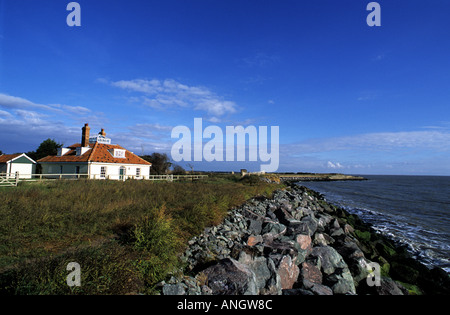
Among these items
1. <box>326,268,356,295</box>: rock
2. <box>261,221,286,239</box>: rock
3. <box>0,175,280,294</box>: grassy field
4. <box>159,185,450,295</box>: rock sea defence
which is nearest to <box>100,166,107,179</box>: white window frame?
<box>0,175,280,294</box>: grassy field

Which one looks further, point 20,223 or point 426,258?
point 426,258

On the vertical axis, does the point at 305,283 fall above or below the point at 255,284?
below

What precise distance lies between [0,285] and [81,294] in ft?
4.73

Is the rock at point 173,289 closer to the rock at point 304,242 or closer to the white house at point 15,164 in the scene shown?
the rock at point 304,242

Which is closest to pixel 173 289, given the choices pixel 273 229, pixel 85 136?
pixel 273 229

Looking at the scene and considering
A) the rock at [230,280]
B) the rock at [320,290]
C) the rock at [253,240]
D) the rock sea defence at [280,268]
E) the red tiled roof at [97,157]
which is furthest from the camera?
the red tiled roof at [97,157]

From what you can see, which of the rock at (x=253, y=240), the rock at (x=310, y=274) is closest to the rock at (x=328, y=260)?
the rock at (x=310, y=274)

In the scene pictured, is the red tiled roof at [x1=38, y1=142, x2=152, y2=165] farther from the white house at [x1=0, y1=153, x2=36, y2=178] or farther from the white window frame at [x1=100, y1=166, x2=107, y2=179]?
the white house at [x1=0, y1=153, x2=36, y2=178]

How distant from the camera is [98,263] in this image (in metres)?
4.15

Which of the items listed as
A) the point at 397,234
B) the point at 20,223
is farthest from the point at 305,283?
the point at 397,234

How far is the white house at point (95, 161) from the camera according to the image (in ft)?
93.8
